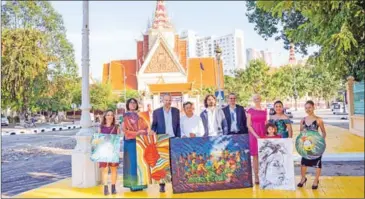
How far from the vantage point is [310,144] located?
4777mm

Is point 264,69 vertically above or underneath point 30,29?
underneath

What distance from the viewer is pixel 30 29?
2581 centimetres

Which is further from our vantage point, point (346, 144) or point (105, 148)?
point (346, 144)

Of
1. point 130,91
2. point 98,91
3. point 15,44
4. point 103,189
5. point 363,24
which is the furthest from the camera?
point 130,91

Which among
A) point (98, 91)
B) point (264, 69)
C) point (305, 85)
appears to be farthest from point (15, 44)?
point (305, 85)

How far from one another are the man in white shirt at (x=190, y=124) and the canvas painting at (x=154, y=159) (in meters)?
0.31

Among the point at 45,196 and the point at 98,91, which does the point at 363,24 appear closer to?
the point at 45,196

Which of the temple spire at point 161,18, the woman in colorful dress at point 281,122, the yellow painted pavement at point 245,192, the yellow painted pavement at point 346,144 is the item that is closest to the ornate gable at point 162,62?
the temple spire at point 161,18

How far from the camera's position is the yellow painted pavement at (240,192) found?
15.7 feet

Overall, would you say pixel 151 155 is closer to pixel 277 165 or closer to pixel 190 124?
pixel 190 124

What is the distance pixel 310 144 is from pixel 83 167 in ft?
11.0

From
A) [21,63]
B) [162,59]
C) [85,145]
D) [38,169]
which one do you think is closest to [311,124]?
[85,145]

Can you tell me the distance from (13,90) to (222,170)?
24.1 m

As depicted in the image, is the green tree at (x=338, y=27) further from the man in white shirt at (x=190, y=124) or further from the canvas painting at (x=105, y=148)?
the canvas painting at (x=105, y=148)
